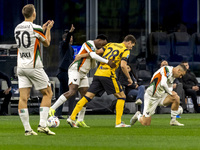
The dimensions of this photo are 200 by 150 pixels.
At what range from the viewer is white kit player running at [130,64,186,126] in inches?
527

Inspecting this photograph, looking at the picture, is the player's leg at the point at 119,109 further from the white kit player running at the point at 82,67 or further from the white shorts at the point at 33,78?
the white shorts at the point at 33,78

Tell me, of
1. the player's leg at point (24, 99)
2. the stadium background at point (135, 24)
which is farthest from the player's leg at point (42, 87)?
the stadium background at point (135, 24)

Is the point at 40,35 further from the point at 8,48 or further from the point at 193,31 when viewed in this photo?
the point at 193,31

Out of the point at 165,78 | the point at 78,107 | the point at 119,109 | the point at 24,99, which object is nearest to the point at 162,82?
the point at 165,78

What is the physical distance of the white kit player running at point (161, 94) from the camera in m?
13.4

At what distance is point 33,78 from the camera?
10156mm

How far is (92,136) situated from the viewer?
34.1 ft

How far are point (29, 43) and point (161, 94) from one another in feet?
15.3

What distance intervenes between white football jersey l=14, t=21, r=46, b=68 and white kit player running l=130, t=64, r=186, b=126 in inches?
156

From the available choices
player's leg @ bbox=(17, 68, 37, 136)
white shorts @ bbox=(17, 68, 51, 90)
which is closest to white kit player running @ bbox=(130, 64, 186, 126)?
white shorts @ bbox=(17, 68, 51, 90)

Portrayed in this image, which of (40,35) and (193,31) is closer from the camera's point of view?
(40,35)

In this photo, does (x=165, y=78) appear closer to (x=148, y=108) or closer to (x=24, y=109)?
(x=148, y=108)

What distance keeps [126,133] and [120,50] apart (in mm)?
2372

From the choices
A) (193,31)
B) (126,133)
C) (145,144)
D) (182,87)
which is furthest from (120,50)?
(193,31)
